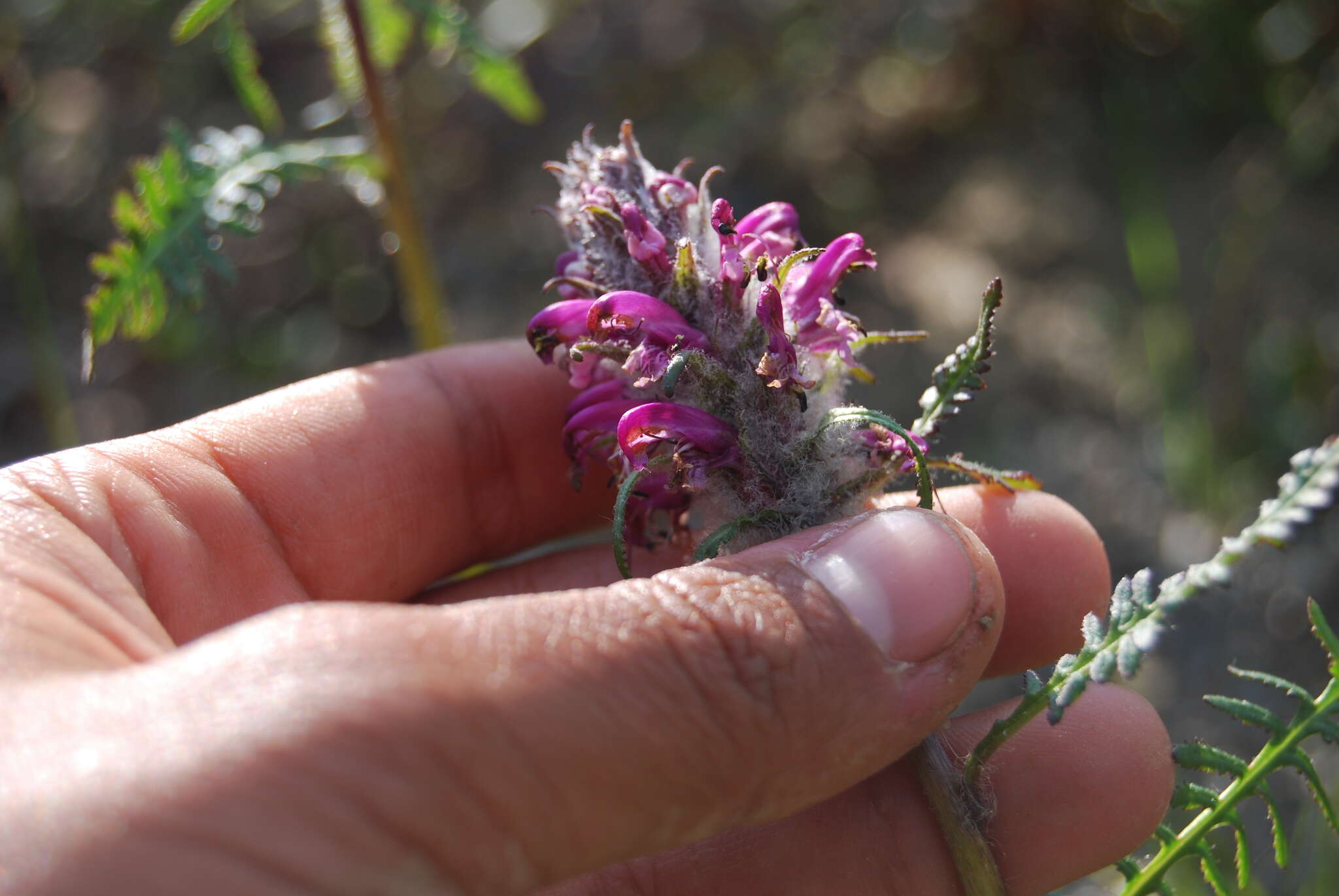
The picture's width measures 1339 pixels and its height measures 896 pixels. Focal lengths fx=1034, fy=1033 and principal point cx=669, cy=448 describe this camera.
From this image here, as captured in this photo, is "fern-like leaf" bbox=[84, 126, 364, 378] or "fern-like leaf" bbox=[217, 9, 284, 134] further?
"fern-like leaf" bbox=[217, 9, 284, 134]

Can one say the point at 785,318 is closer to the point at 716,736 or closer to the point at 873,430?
the point at 873,430

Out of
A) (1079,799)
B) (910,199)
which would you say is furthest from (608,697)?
(910,199)

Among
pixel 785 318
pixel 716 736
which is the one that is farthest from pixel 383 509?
pixel 716 736

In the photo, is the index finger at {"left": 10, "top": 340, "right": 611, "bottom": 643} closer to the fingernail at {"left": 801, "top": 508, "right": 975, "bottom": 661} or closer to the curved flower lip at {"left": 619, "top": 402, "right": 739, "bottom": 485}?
the curved flower lip at {"left": 619, "top": 402, "right": 739, "bottom": 485}

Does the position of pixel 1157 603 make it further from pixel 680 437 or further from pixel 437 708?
pixel 437 708

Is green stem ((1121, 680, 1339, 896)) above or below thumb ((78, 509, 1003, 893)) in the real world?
below

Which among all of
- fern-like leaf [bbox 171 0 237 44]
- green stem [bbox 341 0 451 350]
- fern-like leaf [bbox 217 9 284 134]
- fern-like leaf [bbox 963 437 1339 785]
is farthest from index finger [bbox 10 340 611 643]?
fern-like leaf [bbox 963 437 1339 785]

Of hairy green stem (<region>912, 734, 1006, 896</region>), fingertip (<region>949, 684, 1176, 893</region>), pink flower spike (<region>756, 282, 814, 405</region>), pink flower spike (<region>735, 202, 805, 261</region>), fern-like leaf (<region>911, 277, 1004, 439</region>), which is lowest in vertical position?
fingertip (<region>949, 684, 1176, 893</region>)
